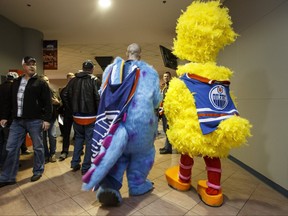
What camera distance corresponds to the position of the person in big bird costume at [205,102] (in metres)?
1.85

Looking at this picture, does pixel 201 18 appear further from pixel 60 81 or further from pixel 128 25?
pixel 60 81

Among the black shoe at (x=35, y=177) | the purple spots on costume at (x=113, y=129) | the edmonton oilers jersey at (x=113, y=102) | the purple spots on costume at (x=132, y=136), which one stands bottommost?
the black shoe at (x=35, y=177)

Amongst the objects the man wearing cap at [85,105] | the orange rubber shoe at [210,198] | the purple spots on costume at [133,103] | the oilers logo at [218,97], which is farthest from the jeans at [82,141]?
the oilers logo at [218,97]

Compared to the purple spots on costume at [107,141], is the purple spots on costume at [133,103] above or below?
above

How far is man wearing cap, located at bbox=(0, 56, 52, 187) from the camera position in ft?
8.25

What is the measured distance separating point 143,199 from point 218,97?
1.27m

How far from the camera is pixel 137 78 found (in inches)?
72.9

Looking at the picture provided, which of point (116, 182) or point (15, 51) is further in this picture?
point (15, 51)

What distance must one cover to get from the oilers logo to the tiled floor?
99cm

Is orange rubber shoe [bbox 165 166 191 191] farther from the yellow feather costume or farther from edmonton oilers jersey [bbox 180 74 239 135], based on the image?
edmonton oilers jersey [bbox 180 74 239 135]

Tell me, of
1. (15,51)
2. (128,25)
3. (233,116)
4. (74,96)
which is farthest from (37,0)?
(233,116)

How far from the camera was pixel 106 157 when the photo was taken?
5.61ft

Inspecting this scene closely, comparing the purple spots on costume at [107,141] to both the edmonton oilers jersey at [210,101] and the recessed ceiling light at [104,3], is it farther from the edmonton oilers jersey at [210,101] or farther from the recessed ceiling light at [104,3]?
the recessed ceiling light at [104,3]

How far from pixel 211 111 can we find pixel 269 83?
4.00 ft
